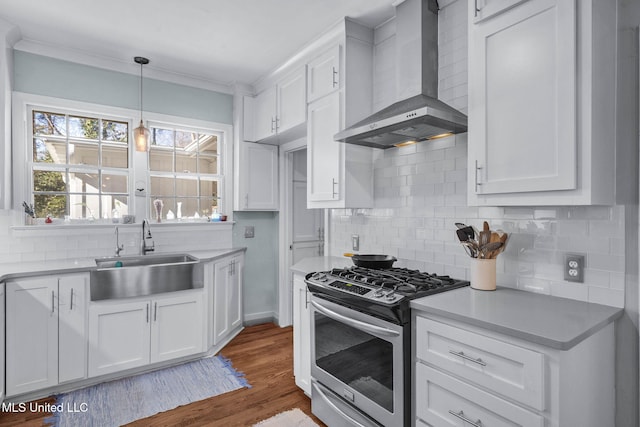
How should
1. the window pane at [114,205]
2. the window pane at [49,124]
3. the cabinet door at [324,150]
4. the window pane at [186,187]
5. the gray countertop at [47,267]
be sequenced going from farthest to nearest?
the window pane at [186,187] < the window pane at [114,205] < the window pane at [49,124] < the cabinet door at [324,150] < the gray countertop at [47,267]

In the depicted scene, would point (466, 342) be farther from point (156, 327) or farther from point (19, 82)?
point (19, 82)

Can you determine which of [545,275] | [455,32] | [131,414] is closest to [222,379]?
[131,414]

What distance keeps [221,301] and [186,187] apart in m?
1.33

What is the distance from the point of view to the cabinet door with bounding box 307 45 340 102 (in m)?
2.72

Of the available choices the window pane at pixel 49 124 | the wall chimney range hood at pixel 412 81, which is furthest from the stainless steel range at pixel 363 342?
the window pane at pixel 49 124

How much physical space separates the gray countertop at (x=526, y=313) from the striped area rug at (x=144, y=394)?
1858 millimetres

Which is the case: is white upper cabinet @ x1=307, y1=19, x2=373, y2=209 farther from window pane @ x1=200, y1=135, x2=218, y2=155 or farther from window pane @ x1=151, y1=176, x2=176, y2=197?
window pane @ x1=151, y1=176, x2=176, y2=197

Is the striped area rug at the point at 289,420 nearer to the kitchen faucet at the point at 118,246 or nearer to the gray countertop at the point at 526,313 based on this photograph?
the gray countertop at the point at 526,313

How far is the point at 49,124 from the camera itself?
3.23m

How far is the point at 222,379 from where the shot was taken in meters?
2.83

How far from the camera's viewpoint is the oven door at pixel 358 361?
1709 millimetres

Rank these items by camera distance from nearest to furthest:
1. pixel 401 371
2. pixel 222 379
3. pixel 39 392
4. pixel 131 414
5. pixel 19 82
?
pixel 401 371
pixel 131 414
pixel 39 392
pixel 222 379
pixel 19 82

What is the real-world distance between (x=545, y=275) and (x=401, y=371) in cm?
86

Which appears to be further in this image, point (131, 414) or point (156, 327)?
point (156, 327)
